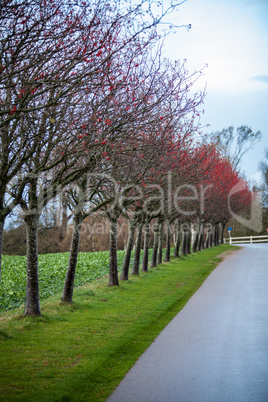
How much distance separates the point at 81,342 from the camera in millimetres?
9602

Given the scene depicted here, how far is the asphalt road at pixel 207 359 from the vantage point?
642cm

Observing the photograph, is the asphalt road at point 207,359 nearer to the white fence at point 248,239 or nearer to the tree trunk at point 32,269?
the tree trunk at point 32,269

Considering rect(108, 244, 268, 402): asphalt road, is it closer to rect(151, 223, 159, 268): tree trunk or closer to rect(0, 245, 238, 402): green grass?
rect(0, 245, 238, 402): green grass

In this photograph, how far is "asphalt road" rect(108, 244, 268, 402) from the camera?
6422 mm

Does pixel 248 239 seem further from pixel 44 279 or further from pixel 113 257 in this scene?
pixel 113 257

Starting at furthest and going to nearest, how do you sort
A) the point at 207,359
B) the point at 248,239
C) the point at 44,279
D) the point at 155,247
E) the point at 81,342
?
the point at 248,239 → the point at 155,247 → the point at 44,279 → the point at 81,342 → the point at 207,359

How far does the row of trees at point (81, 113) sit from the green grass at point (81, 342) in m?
1.17

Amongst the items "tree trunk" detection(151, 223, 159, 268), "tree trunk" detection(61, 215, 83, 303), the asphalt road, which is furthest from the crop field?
A: the asphalt road

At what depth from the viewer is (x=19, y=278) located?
22531 millimetres

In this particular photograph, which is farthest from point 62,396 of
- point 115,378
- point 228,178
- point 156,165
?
point 228,178

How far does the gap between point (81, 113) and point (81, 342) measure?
5.09 m

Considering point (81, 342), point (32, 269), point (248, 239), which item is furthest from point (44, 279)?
point (248, 239)

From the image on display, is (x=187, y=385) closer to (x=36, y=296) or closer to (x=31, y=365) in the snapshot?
(x=31, y=365)

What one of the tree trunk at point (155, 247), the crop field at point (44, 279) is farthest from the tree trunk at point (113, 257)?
the tree trunk at point (155, 247)
